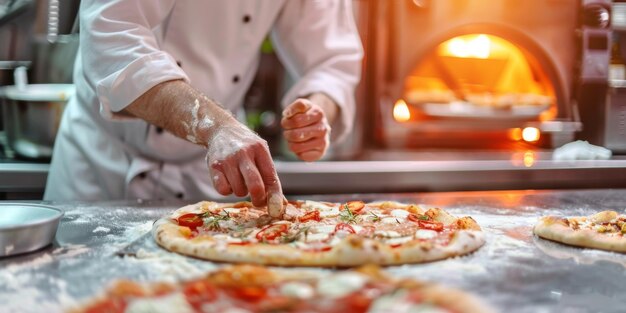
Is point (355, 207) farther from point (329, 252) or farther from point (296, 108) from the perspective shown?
point (329, 252)

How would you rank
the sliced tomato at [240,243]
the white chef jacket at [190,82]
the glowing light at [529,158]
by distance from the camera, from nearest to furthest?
1. the sliced tomato at [240,243]
2. the white chef jacket at [190,82]
3. the glowing light at [529,158]

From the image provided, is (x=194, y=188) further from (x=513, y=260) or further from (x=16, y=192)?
(x=513, y=260)

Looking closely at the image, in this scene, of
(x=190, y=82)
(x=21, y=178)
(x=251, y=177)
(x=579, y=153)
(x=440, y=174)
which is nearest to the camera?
(x=251, y=177)

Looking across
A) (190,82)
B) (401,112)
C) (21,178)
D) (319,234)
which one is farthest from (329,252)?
(401,112)

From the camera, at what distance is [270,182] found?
1716 millimetres

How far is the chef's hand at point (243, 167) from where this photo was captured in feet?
5.38

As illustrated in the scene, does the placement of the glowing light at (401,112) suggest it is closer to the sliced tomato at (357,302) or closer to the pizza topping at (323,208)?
the pizza topping at (323,208)

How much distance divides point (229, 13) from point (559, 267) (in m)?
1.33

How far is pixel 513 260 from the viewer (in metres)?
1.49

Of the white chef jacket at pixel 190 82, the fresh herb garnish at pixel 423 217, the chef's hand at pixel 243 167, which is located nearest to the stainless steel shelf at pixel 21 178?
the white chef jacket at pixel 190 82

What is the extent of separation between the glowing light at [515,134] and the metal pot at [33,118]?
1898mm

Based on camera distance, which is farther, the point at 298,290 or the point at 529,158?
the point at 529,158

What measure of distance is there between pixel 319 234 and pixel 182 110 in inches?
20.3

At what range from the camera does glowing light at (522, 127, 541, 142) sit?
3291 millimetres
